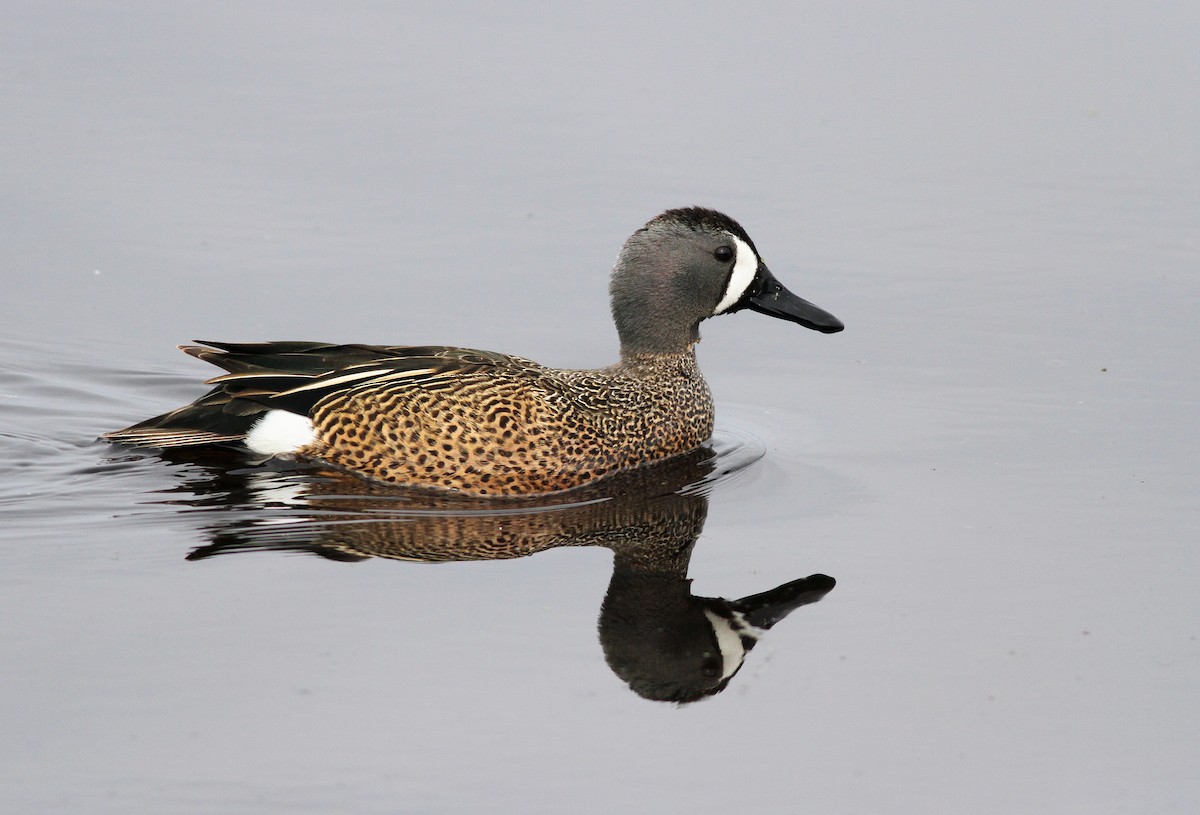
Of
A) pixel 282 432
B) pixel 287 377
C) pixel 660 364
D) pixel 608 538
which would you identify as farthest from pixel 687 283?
pixel 282 432

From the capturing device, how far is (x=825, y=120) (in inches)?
536

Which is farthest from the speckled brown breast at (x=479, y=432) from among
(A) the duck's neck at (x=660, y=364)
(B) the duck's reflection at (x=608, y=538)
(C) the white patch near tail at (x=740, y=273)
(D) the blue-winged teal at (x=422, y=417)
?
(C) the white patch near tail at (x=740, y=273)

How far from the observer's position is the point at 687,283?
32.5 feet

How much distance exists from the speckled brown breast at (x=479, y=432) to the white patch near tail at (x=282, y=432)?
5 cm

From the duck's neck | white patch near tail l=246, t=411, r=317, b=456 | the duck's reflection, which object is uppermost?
the duck's neck

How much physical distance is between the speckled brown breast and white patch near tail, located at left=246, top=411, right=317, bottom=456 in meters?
0.05

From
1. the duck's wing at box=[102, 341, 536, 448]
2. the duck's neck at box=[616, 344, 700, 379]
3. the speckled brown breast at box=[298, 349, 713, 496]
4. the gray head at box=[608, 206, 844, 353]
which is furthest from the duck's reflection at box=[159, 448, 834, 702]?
the gray head at box=[608, 206, 844, 353]

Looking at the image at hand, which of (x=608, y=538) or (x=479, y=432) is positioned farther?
(x=479, y=432)

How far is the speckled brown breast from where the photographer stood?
9047 millimetres

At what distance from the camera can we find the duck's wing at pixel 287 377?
9203 millimetres

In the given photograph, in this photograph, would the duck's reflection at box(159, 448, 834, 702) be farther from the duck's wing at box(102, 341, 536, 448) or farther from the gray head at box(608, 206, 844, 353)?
the gray head at box(608, 206, 844, 353)

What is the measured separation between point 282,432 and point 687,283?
2.32 metres

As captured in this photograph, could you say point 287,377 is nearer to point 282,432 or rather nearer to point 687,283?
point 282,432

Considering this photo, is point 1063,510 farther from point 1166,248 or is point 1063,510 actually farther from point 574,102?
point 574,102
